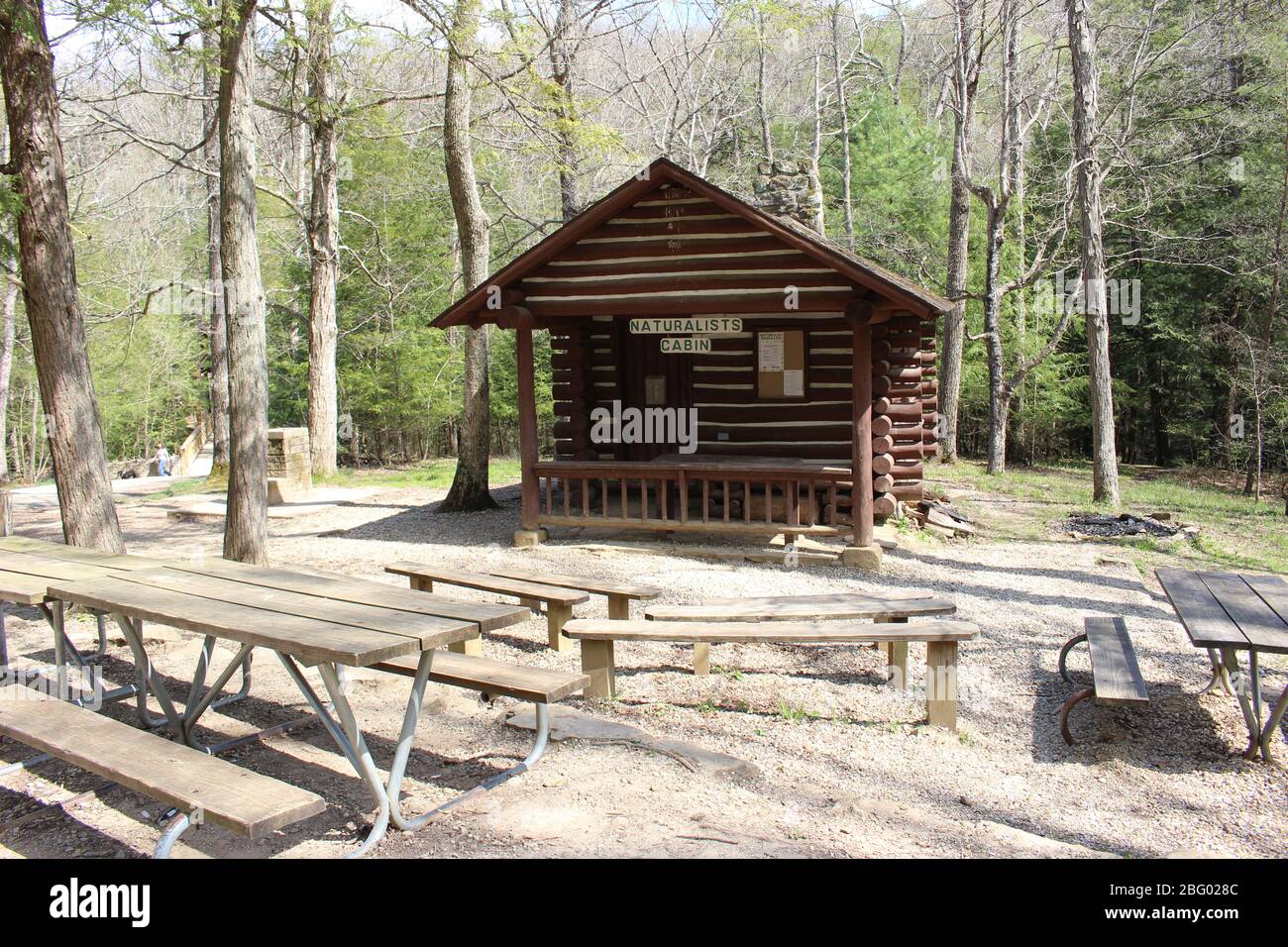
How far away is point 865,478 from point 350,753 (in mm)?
7200

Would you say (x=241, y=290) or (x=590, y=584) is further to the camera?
(x=241, y=290)

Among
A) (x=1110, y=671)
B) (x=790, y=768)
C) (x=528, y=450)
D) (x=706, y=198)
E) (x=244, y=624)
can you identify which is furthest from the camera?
(x=528, y=450)

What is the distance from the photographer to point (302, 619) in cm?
388

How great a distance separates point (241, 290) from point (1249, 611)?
7996mm

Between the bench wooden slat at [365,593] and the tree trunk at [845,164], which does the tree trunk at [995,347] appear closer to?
the tree trunk at [845,164]

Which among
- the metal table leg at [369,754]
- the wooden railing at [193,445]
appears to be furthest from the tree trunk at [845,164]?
the metal table leg at [369,754]

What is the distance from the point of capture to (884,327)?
11023mm

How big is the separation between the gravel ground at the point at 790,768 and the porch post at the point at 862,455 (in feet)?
6.24

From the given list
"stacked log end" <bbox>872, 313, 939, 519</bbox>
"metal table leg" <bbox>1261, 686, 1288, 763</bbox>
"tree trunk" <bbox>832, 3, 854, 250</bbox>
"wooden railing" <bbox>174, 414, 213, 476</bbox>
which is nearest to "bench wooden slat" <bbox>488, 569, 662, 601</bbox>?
"metal table leg" <bbox>1261, 686, 1288, 763</bbox>

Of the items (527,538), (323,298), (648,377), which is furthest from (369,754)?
(323,298)

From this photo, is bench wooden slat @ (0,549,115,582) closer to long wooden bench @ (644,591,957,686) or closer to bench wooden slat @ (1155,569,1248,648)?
long wooden bench @ (644,591,957,686)

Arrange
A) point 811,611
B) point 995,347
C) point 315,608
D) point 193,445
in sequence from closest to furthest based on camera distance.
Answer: point 315,608 < point 811,611 < point 995,347 < point 193,445

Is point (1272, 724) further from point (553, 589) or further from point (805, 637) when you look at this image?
point (553, 589)
